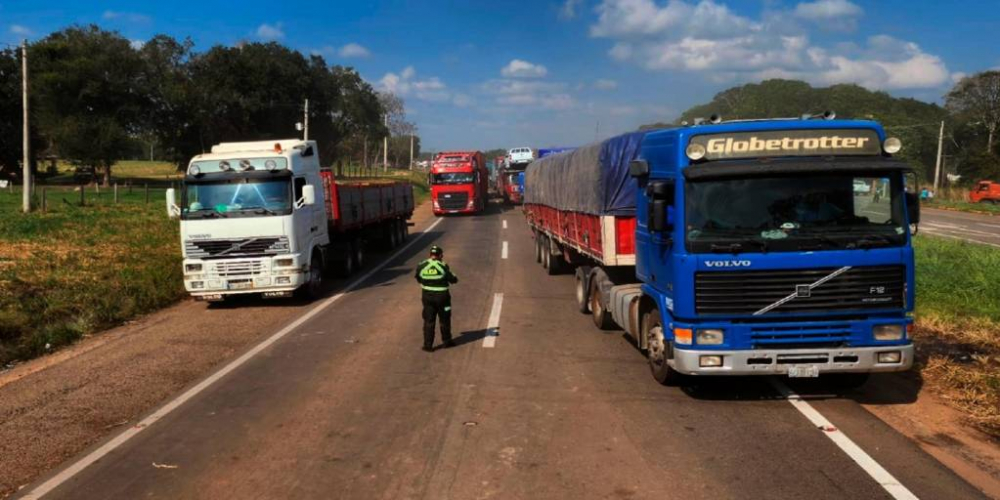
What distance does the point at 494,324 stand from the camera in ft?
38.0

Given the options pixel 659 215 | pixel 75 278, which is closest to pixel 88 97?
pixel 75 278

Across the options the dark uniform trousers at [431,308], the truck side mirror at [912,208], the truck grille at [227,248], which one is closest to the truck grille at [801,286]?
the truck side mirror at [912,208]

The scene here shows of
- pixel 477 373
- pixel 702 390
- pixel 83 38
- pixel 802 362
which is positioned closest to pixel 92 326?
pixel 477 373

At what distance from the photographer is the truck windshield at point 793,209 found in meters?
6.71

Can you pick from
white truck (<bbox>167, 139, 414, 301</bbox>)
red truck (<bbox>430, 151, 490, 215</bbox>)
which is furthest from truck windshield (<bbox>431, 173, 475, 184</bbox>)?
white truck (<bbox>167, 139, 414, 301</bbox>)

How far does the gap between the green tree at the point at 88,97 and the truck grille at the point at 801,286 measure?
189 ft

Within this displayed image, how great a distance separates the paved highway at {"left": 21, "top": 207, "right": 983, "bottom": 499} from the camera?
5238mm

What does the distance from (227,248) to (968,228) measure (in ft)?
108

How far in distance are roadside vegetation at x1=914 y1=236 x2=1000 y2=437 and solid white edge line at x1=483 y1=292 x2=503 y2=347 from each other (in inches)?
214

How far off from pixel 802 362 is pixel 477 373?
362 cm

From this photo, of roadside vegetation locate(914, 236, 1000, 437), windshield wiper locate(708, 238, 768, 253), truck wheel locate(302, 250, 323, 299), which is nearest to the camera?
windshield wiper locate(708, 238, 768, 253)

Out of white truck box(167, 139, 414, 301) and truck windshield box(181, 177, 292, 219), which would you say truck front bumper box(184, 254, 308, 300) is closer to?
white truck box(167, 139, 414, 301)

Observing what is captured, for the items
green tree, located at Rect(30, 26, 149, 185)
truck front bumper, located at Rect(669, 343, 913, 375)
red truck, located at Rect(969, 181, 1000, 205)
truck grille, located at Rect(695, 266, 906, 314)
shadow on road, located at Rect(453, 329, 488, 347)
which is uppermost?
green tree, located at Rect(30, 26, 149, 185)

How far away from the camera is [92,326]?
11914 millimetres
